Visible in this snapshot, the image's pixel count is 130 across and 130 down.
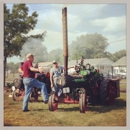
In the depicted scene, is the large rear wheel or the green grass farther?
the large rear wheel

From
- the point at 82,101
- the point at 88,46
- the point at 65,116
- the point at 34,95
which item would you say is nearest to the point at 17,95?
the point at 34,95

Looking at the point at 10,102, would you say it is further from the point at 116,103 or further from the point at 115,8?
the point at 115,8

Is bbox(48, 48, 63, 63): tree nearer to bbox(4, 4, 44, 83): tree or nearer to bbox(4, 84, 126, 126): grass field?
bbox(4, 4, 44, 83): tree

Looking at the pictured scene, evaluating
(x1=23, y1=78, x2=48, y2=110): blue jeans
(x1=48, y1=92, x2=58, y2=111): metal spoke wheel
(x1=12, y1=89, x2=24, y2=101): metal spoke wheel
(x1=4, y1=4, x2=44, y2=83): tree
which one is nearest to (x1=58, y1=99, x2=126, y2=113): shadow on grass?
(x1=48, y1=92, x2=58, y2=111): metal spoke wheel

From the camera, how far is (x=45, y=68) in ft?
18.3

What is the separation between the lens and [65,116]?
5527mm

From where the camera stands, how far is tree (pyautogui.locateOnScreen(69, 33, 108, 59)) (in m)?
5.55

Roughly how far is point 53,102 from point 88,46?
4.05 feet

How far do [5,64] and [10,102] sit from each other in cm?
72

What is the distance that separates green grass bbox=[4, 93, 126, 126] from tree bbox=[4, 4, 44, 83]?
0.91 m

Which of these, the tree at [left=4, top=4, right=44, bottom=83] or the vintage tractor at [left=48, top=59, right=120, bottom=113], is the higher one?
the tree at [left=4, top=4, right=44, bottom=83]

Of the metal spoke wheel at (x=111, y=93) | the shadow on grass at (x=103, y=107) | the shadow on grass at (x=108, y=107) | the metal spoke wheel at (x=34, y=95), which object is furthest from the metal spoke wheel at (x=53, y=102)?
the metal spoke wheel at (x=111, y=93)

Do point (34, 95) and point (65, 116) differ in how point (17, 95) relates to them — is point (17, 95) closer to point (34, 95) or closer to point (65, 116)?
point (34, 95)

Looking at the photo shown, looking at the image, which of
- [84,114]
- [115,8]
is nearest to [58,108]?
[84,114]
